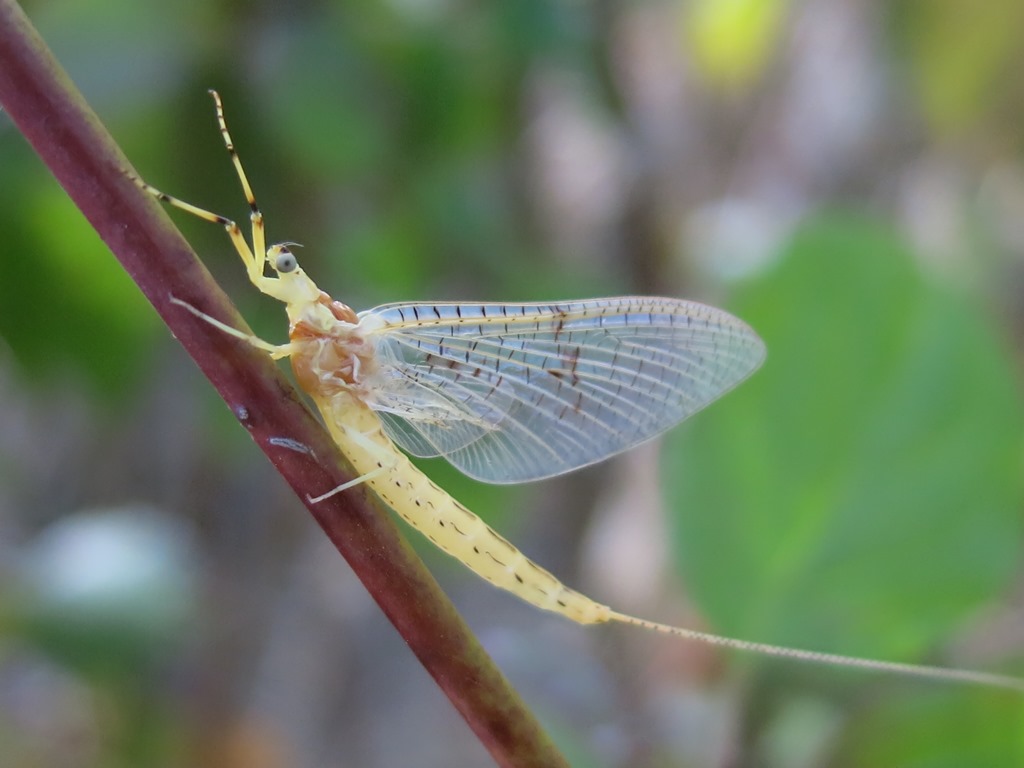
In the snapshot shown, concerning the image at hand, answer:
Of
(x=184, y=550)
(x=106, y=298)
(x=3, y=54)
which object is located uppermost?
(x=106, y=298)

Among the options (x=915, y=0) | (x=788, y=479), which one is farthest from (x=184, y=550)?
(x=915, y=0)

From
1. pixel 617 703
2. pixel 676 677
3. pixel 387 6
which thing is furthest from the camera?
pixel 676 677

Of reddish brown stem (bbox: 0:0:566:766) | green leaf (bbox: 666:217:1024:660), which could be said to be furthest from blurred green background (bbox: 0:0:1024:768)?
reddish brown stem (bbox: 0:0:566:766)

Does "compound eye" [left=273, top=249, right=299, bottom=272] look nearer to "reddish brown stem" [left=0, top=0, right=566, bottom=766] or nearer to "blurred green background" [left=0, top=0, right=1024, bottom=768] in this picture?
"reddish brown stem" [left=0, top=0, right=566, bottom=766]

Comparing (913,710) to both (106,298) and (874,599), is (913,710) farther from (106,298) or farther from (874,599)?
(106,298)

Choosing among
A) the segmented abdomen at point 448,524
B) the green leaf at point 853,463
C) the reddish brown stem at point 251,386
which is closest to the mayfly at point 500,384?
the segmented abdomen at point 448,524

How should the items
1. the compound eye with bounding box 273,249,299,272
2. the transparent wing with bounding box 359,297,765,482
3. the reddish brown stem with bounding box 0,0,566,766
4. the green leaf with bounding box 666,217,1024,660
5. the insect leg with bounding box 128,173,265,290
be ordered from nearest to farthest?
1. the reddish brown stem with bounding box 0,0,566,766
2. the insect leg with bounding box 128,173,265,290
3. the compound eye with bounding box 273,249,299,272
4. the transparent wing with bounding box 359,297,765,482
5. the green leaf with bounding box 666,217,1024,660

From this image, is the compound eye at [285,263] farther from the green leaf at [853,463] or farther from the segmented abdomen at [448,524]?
the green leaf at [853,463]
